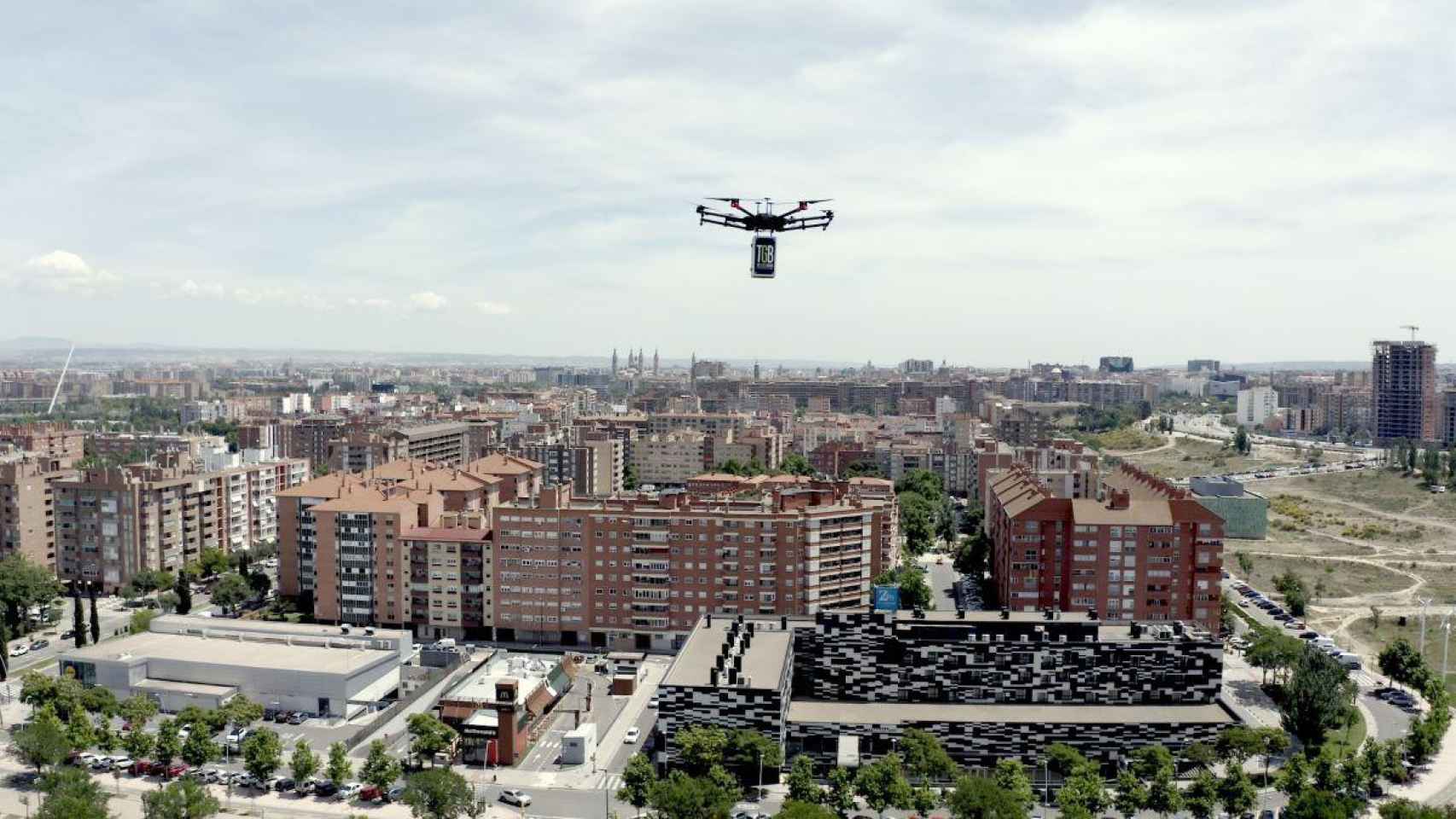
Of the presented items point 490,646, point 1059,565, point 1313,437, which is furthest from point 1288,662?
point 1313,437

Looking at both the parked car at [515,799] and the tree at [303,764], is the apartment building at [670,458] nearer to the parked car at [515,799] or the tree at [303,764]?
the tree at [303,764]

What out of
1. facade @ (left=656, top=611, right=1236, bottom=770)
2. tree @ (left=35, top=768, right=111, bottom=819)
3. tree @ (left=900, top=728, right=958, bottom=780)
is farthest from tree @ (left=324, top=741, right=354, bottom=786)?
tree @ (left=900, top=728, right=958, bottom=780)

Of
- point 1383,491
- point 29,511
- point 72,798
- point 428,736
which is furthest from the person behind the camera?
point 1383,491

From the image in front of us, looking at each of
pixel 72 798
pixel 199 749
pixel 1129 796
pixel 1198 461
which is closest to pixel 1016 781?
pixel 1129 796

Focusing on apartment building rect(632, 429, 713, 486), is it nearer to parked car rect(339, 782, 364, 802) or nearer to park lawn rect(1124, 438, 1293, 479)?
park lawn rect(1124, 438, 1293, 479)

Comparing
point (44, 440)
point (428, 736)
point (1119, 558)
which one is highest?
point (44, 440)

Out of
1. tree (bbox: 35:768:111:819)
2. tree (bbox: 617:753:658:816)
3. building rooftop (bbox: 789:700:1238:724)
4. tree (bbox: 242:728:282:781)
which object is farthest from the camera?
building rooftop (bbox: 789:700:1238:724)

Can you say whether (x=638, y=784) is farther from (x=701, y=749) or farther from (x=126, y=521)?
(x=126, y=521)

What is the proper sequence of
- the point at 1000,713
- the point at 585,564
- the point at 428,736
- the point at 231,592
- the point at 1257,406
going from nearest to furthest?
the point at 428,736, the point at 1000,713, the point at 585,564, the point at 231,592, the point at 1257,406
